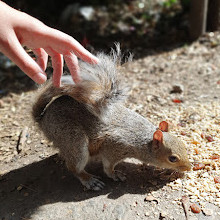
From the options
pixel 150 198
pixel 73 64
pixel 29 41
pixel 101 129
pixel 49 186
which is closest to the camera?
pixel 29 41

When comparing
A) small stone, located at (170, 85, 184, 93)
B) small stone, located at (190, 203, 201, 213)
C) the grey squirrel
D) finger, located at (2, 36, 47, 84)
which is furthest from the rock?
finger, located at (2, 36, 47, 84)

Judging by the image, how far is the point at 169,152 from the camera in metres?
2.47

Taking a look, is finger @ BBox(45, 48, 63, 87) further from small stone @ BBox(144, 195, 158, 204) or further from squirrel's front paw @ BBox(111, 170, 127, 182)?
small stone @ BBox(144, 195, 158, 204)

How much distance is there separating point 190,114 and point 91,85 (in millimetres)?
1370

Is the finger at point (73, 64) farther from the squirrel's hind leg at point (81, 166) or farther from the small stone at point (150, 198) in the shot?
the small stone at point (150, 198)

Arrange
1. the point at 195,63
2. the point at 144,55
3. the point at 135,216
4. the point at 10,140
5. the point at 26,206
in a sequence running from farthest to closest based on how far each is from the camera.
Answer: the point at 144,55 → the point at 195,63 → the point at 10,140 → the point at 26,206 → the point at 135,216

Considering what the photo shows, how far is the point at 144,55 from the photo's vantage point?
5.06 meters

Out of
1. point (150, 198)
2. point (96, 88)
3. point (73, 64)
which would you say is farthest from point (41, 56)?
point (150, 198)

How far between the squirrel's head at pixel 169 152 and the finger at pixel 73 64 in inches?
29.6

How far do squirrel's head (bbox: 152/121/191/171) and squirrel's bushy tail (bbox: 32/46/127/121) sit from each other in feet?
1.50

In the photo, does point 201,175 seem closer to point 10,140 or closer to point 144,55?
point 10,140

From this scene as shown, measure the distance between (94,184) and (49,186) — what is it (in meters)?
0.40

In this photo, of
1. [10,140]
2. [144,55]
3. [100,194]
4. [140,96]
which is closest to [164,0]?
[144,55]

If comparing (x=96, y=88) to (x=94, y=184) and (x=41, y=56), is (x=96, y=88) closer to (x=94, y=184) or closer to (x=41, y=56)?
(x=41, y=56)
